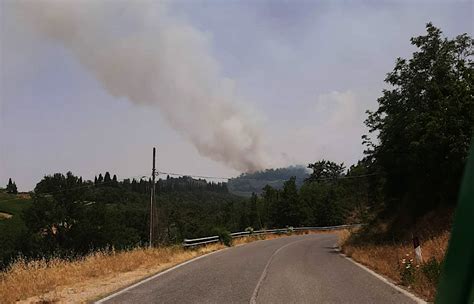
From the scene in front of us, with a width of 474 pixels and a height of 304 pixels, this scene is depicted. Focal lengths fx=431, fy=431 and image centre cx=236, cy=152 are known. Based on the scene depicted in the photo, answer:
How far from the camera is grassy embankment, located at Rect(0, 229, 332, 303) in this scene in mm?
9586

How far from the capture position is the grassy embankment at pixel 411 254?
30.9ft

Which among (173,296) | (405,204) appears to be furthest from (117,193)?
(173,296)

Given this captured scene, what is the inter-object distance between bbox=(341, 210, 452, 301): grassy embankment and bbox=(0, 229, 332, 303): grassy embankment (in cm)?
706

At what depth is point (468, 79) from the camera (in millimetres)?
17469

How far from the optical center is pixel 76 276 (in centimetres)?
1244

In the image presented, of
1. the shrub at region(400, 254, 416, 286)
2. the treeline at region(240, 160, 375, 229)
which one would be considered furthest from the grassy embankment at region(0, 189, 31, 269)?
the treeline at region(240, 160, 375, 229)

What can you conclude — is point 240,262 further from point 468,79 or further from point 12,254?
point 12,254

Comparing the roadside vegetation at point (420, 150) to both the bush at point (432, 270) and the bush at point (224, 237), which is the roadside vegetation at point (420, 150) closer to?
the bush at point (432, 270)

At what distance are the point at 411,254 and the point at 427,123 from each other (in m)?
7.45

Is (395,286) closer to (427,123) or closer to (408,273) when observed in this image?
(408,273)

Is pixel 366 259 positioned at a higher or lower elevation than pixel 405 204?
lower

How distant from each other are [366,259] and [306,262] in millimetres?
2243

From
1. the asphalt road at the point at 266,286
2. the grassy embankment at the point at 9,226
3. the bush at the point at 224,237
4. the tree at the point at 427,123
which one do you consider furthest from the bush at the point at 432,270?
the grassy embankment at the point at 9,226

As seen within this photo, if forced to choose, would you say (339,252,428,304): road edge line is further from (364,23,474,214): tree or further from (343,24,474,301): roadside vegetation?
(364,23,474,214): tree
